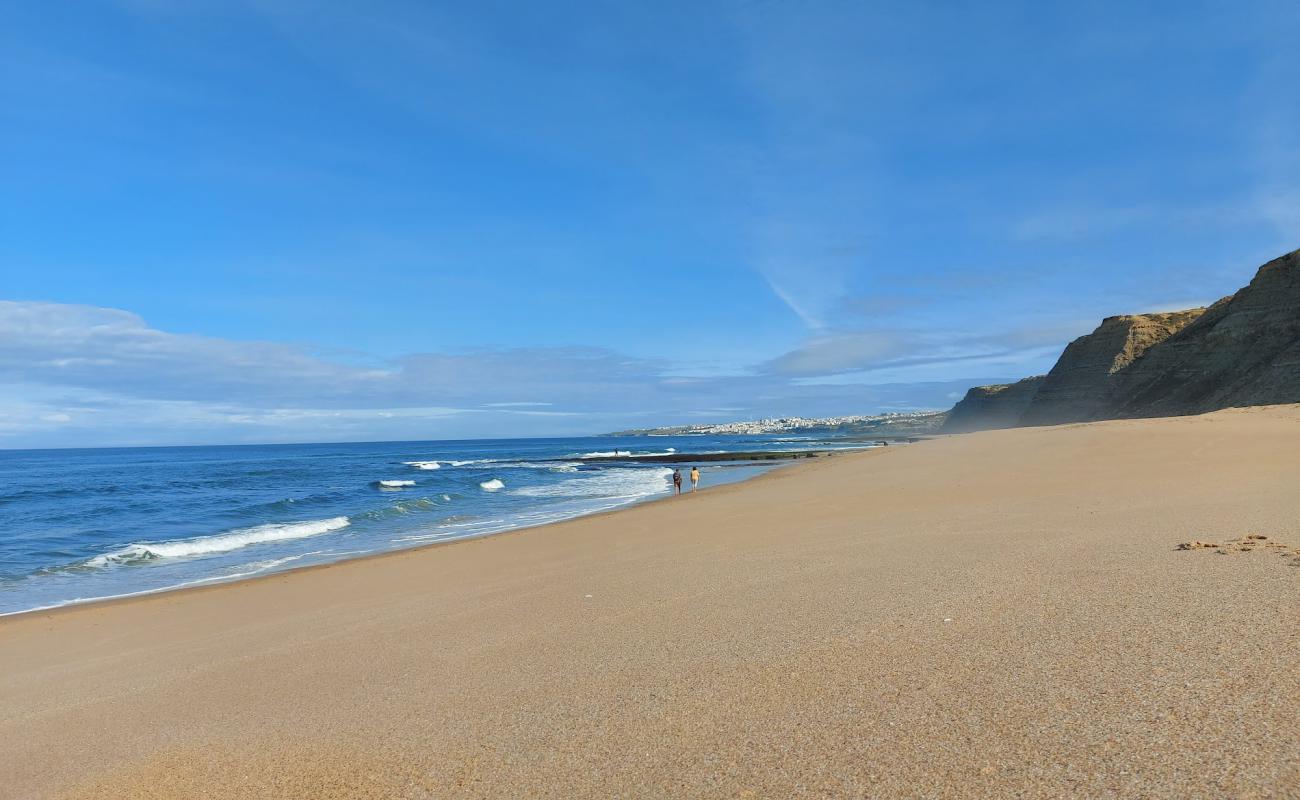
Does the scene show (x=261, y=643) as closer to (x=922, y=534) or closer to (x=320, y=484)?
(x=922, y=534)

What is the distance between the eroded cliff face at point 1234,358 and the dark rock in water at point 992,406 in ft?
154

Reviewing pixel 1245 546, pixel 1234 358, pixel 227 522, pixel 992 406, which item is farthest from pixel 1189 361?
pixel 992 406

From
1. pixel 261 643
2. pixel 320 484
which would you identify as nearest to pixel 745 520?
pixel 261 643

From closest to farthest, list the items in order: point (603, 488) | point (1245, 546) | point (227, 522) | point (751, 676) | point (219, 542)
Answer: point (751, 676)
point (1245, 546)
point (219, 542)
point (227, 522)
point (603, 488)

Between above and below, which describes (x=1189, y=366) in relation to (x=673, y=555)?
above

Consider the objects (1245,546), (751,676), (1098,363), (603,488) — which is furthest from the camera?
(1098,363)

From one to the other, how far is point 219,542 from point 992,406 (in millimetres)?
112049

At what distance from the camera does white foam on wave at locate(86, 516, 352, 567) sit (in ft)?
62.9

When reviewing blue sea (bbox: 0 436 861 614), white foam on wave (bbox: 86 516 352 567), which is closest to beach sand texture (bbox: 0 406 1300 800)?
blue sea (bbox: 0 436 861 614)

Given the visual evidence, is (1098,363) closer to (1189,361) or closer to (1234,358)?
(1189,361)

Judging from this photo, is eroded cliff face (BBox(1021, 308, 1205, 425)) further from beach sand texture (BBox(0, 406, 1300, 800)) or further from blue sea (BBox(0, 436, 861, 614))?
beach sand texture (BBox(0, 406, 1300, 800))

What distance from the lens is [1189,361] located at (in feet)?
160

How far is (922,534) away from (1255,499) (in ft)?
15.3

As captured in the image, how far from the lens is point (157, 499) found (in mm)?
38250
